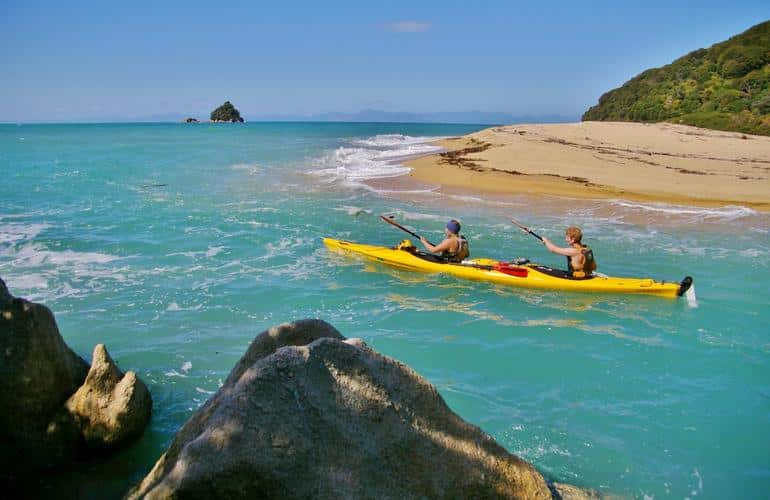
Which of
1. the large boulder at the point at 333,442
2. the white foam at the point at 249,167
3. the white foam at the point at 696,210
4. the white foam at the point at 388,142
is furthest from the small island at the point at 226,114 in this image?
the large boulder at the point at 333,442

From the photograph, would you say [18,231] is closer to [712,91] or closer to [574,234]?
[574,234]

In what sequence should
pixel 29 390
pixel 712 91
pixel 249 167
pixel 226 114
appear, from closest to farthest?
pixel 29 390, pixel 249 167, pixel 712 91, pixel 226 114

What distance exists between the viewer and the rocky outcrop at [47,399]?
4.04m

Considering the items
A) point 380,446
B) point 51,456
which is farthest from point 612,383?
point 51,456

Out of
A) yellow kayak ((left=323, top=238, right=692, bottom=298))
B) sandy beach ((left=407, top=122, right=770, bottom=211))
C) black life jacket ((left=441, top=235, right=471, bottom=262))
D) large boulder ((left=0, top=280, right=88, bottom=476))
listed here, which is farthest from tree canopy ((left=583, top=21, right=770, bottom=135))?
large boulder ((left=0, top=280, right=88, bottom=476))

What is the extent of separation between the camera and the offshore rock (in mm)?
4348

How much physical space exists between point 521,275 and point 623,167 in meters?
15.0

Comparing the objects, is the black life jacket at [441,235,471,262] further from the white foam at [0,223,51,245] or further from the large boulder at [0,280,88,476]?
the white foam at [0,223,51,245]

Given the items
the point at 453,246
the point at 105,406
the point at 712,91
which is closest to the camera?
the point at 105,406

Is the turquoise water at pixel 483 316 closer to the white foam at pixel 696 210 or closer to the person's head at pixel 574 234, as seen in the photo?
the white foam at pixel 696 210

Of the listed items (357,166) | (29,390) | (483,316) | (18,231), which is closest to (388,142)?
(357,166)

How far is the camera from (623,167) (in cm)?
2238

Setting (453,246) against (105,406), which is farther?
(453,246)

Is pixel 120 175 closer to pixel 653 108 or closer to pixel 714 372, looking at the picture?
pixel 714 372
